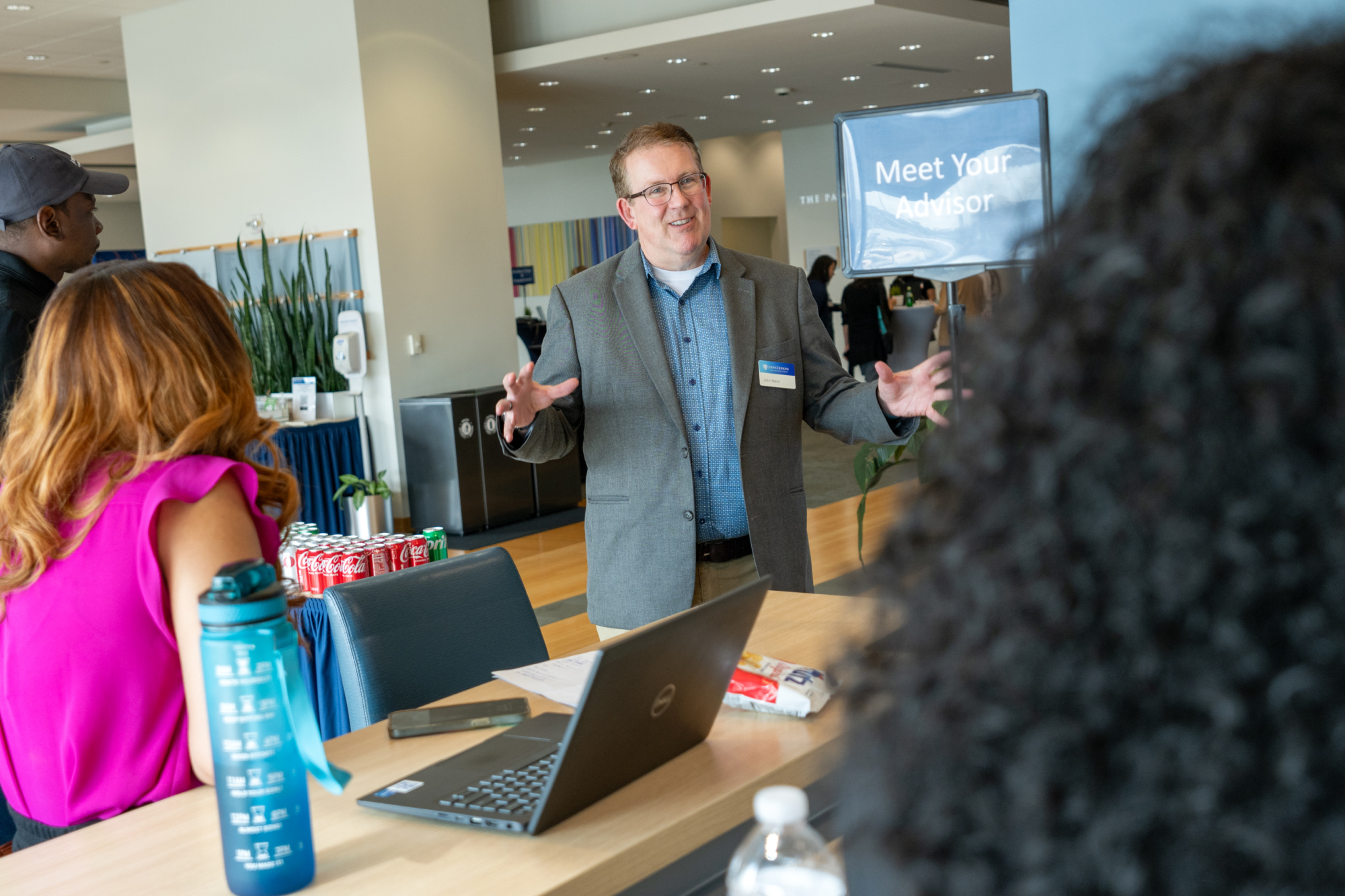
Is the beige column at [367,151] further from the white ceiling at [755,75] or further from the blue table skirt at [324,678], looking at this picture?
the blue table skirt at [324,678]

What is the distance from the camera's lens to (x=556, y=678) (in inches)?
65.5

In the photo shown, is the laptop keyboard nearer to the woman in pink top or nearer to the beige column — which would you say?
the woman in pink top

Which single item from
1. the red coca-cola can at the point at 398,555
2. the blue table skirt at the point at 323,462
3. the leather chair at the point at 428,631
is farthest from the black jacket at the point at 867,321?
the leather chair at the point at 428,631

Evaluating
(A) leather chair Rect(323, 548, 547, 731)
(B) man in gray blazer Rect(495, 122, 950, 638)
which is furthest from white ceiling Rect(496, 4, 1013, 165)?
(A) leather chair Rect(323, 548, 547, 731)

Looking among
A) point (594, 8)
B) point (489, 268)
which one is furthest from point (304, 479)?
point (594, 8)

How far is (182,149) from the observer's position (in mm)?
8141

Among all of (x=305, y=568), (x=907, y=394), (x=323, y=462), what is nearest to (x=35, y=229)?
(x=305, y=568)

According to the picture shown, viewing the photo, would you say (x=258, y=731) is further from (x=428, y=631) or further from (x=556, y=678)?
(x=428, y=631)

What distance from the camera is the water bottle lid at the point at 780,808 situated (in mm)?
692

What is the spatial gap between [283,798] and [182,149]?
26.8 feet

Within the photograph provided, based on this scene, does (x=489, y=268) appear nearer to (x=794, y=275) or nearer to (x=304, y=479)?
(x=304, y=479)

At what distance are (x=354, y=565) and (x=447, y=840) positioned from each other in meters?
2.16

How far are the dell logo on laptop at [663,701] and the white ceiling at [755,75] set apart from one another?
714cm

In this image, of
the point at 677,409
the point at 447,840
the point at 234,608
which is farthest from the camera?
the point at 677,409
